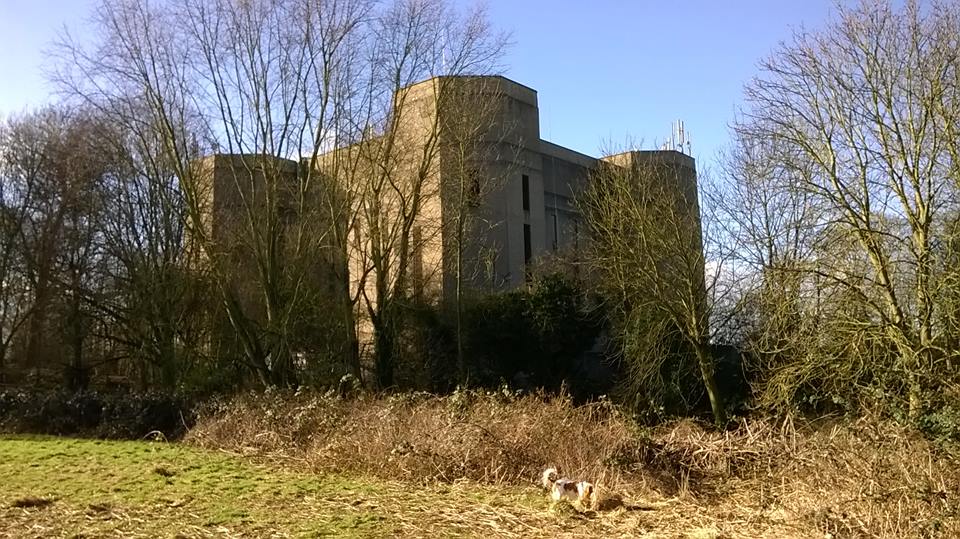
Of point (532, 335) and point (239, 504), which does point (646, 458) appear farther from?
point (532, 335)

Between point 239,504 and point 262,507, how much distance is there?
1.23 feet

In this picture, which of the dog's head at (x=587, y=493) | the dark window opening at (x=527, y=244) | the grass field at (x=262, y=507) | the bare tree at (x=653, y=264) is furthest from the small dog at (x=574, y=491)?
the dark window opening at (x=527, y=244)

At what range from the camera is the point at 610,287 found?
22594 millimetres

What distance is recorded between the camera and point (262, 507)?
28.1 ft

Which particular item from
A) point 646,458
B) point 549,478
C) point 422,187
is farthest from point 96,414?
point 646,458

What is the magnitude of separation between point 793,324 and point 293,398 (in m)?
9.65

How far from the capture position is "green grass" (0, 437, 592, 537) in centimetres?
751

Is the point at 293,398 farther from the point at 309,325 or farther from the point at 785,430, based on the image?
the point at 785,430

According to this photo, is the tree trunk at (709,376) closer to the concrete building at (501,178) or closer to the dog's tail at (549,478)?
the concrete building at (501,178)

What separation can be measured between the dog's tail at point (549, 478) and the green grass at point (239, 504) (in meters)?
0.18

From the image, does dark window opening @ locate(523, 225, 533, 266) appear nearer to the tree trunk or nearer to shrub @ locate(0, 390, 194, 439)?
the tree trunk

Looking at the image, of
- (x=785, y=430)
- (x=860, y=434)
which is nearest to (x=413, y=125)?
(x=785, y=430)

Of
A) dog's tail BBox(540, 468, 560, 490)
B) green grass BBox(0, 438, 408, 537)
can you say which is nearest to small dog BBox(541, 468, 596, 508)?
dog's tail BBox(540, 468, 560, 490)

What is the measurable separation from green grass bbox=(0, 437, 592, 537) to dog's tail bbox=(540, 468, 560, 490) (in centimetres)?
18
